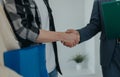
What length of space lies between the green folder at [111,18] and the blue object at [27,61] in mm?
574

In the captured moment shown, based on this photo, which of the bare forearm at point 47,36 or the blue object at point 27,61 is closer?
the blue object at point 27,61

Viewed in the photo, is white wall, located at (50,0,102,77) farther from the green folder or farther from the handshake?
the green folder

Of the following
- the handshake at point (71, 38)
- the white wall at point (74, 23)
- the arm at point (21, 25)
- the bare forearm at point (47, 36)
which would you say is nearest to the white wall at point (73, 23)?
the white wall at point (74, 23)

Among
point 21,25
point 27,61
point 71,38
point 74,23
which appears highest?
point 21,25

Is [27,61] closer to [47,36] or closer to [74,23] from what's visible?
[47,36]

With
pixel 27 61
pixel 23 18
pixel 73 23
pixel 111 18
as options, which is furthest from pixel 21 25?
pixel 73 23

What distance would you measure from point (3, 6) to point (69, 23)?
5.76ft

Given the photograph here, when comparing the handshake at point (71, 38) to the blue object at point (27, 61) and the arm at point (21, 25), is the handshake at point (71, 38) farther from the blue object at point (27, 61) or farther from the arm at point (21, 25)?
the blue object at point (27, 61)

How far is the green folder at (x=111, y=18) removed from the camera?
1598 millimetres

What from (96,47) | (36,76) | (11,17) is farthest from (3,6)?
(96,47)

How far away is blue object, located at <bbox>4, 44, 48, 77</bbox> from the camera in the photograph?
1.18m

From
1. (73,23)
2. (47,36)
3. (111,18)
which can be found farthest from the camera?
(73,23)

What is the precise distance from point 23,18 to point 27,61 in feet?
0.78

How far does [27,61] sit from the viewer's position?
122 centimetres
